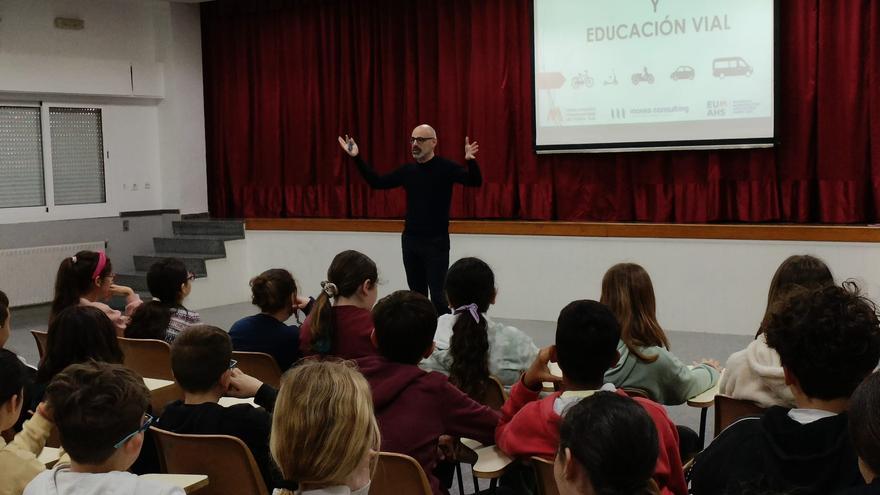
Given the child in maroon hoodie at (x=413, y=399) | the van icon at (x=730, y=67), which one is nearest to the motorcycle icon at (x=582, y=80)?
the van icon at (x=730, y=67)

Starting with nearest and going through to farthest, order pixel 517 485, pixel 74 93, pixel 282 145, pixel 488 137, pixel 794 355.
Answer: pixel 794 355, pixel 517 485, pixel 488 137, pixel 74 93, pixel 282 145

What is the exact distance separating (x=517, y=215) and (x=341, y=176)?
1.88 meters

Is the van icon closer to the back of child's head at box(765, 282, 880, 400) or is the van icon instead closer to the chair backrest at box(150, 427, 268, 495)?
the back of child's head at box(765, 282, 880, 400)

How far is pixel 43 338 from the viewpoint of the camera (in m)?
3.84

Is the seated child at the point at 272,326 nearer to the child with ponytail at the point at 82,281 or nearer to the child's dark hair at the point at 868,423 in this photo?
the child with ponytail at the point at 82,281

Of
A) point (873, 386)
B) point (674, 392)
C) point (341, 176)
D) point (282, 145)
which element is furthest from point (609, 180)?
point (873, 386)

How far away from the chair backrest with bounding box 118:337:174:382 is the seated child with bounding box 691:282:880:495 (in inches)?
92.0

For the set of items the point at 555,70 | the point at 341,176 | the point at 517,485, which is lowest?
the point at 517,485

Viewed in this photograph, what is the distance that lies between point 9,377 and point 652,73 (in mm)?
5172

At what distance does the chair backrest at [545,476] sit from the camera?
193 cm

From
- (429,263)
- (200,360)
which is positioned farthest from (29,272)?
(200,360)

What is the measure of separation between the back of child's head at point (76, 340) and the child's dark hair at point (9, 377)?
1.81 feet

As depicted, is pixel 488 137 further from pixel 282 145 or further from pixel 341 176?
pixel 282 145

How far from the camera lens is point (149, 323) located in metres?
3.76
